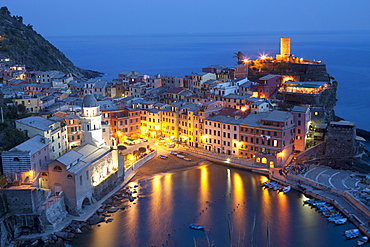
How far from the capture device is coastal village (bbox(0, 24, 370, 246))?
106 feet

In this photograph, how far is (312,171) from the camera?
136 feet

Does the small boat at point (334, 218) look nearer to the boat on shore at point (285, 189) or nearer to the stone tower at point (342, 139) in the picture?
the boat on shore at point (285, 189)

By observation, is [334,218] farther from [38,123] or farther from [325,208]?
[38,123]

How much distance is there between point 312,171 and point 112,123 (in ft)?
78.3

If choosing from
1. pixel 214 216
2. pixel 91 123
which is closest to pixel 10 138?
pixel 91 123

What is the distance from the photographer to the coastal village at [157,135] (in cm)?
3241

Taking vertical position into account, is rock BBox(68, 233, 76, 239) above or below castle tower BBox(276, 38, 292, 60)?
below

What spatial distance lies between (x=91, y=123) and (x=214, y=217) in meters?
15.1

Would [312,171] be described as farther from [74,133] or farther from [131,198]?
[74,133]

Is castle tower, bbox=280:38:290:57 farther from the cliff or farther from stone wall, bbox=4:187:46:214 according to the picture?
stone wall, bbox=4:187:46:214

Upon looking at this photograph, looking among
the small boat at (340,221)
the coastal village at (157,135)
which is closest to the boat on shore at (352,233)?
the coastal village at (157,135)

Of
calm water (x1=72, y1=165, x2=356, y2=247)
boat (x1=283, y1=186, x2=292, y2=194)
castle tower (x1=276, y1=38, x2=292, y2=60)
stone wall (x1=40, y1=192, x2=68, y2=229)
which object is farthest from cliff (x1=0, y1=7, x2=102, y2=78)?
boat (x1=283, y1=186, x2=292, y2=194)

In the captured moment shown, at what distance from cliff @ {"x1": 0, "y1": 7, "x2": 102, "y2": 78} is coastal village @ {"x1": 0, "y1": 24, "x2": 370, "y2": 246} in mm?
21257

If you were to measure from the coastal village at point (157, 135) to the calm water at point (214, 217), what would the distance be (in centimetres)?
253
